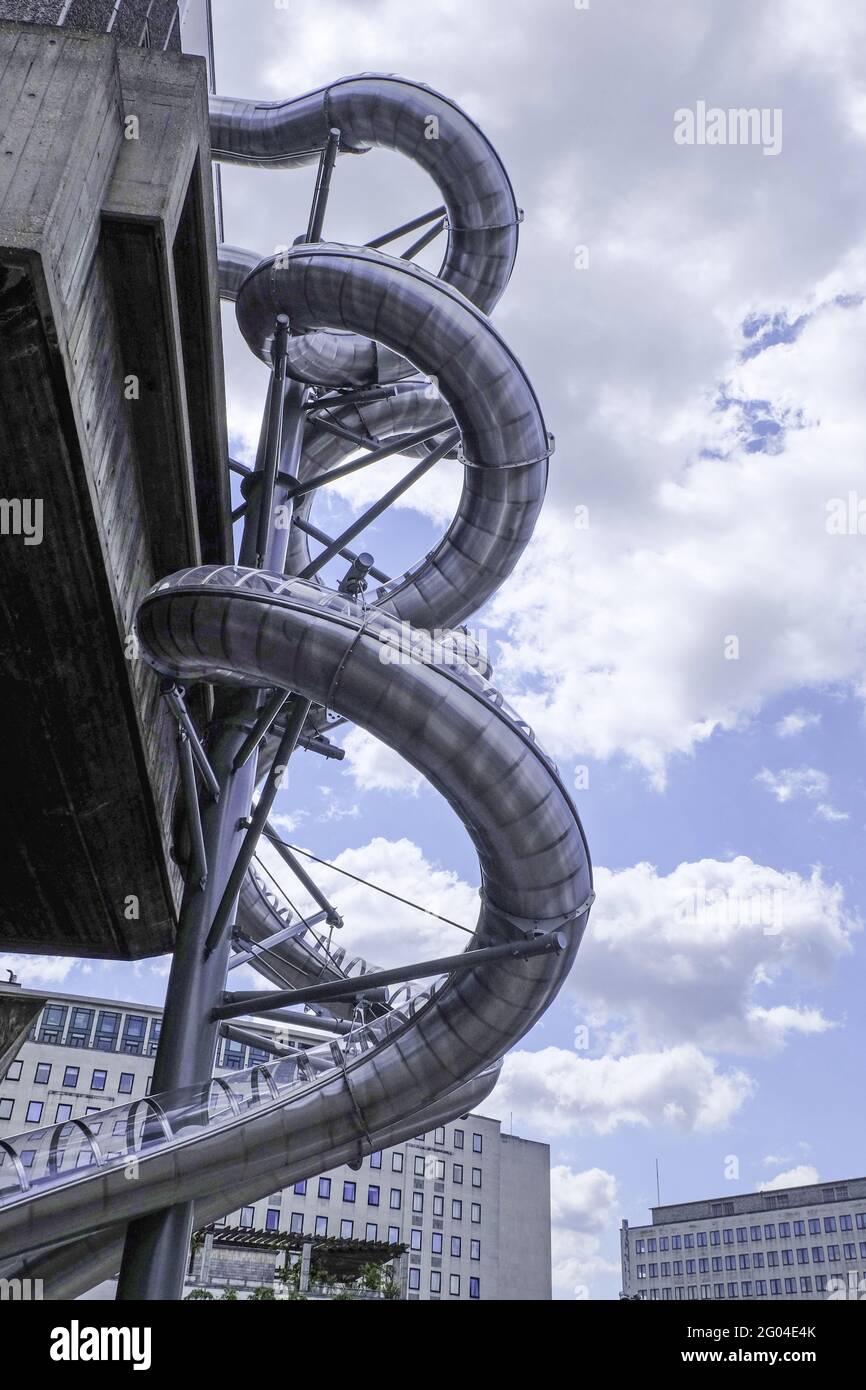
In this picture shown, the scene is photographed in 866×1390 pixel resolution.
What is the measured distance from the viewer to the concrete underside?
7125 mm

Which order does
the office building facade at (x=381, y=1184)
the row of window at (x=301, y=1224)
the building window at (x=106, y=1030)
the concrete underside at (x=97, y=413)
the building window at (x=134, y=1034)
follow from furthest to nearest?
the building window at (x=134, y=1034), the building window at (x=106, y=1030), the row of window at (x=301, y=1224), the office building facade at (x=381, y=1184), the concrete underside at (x=97, y=413)

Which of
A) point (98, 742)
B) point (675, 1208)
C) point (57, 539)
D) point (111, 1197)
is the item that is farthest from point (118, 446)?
point (675, 1208)

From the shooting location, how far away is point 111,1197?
8.86 metres

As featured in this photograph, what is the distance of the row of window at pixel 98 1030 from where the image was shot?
57.7 m

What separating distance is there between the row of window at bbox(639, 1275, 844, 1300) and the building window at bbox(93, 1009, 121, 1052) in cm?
5369

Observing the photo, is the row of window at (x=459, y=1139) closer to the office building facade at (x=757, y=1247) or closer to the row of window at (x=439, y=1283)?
the row of window at (x=439, y=1283)

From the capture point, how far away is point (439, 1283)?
62.7 metres

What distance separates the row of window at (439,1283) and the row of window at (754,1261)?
34656mm

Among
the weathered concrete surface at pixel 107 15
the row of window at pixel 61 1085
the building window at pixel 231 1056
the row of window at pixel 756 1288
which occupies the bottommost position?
the row of window at pixel 756 1288

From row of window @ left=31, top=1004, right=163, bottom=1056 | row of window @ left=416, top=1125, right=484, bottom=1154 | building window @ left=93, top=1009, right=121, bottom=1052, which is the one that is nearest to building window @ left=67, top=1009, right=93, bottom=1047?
row of window @ left=31, top=1004, right=163, bottom=1056

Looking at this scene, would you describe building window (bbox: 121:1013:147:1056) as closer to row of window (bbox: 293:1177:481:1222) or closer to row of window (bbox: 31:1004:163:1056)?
row of window (bbox: 31:1004:163:1056)

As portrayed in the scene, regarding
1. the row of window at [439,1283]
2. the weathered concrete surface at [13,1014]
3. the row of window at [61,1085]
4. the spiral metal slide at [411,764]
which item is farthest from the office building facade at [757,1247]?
the spiral metal slide at [411,764]

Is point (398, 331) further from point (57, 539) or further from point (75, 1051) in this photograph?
point (75, 1051)
